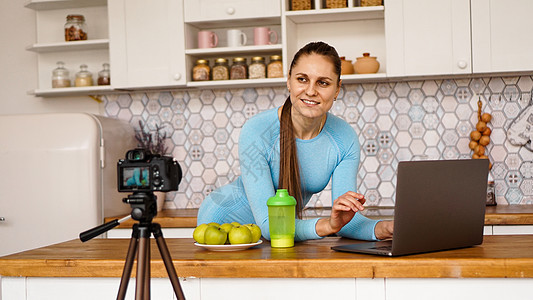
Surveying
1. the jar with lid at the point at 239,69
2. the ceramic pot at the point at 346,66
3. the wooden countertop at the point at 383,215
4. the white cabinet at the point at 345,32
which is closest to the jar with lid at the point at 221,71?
the jar with lid at the point at 239,69

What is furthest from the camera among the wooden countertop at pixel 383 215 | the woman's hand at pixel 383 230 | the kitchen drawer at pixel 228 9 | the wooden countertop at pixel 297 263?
the kitchen drawer at pixel 228 9

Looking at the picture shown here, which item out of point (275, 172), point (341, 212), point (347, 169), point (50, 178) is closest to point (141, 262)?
point (341, 212)

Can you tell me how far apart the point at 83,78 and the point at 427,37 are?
1.88 meters

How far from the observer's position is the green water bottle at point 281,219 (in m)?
1.62

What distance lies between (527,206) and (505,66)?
744mm

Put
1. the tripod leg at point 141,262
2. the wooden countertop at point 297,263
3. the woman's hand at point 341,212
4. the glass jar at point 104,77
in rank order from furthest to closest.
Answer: the glass jar at point 104,77 < the woman's hand at point 341,212 < the wooden countertop at point 297,263 < the tripod leg at point 141,262

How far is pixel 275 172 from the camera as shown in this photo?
190 centimetres

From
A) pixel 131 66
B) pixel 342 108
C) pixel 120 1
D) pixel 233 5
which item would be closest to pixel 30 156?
pixel 131 66

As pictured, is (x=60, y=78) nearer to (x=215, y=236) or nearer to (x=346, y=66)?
(x=346, y=66)

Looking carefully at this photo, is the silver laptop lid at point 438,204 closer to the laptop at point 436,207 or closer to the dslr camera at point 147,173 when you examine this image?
the laptop at point 436,207

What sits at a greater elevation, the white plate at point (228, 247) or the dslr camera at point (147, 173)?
the dslr camera at point (147, 173)

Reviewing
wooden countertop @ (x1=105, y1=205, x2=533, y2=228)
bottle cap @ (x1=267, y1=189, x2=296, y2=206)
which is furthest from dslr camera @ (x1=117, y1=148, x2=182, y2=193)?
wooden countertop @ (x1=105, y1=205, x2=533, y2=228)

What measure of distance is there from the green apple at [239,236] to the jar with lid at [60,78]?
7.29 ft
